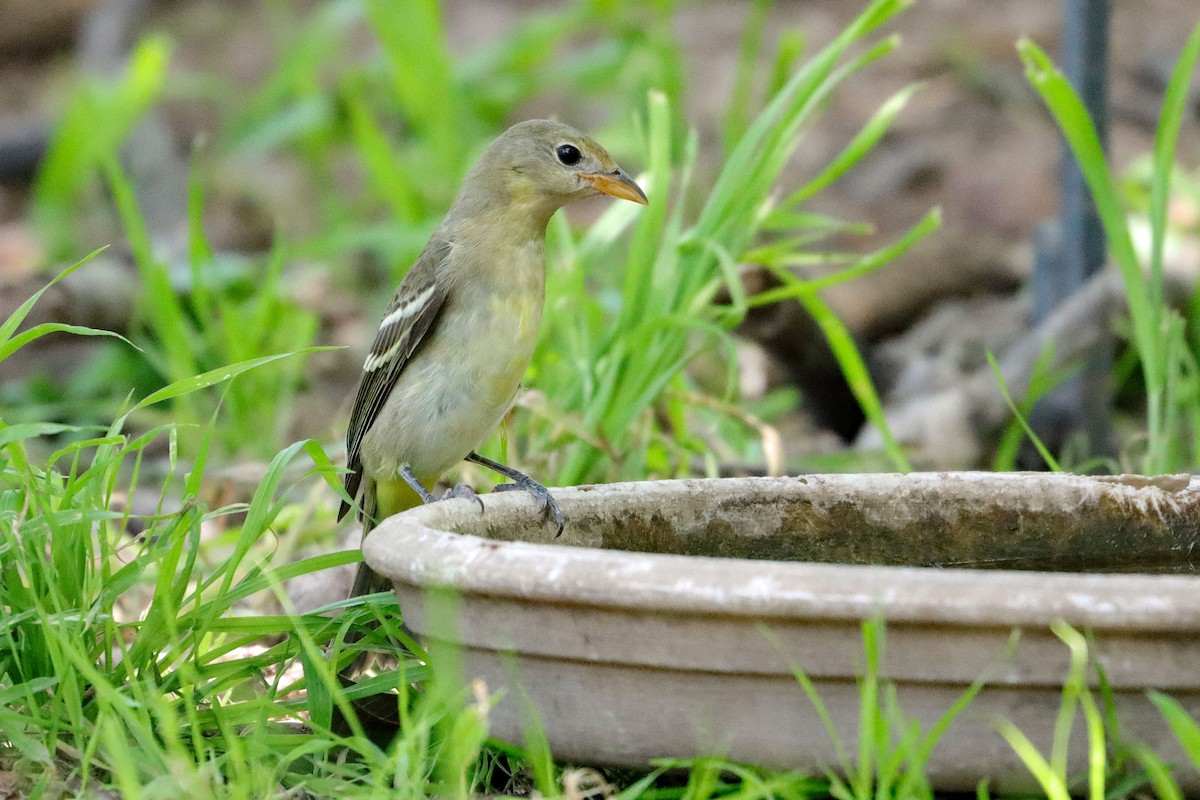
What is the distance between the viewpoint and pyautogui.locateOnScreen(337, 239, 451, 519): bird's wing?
11.6 ft

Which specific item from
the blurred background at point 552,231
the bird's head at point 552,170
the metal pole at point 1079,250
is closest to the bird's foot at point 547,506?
the blurred background at point 552,231

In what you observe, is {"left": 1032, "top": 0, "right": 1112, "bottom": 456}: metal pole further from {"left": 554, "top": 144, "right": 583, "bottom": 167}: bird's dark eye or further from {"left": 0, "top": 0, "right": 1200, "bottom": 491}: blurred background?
{"left": 554, "top": 144, "right": 583, "bottom": 167}: bird's dark eye

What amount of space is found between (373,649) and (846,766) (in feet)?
3.33

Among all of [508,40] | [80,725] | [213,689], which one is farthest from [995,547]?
[508,40]

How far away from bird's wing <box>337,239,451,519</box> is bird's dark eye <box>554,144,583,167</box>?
37 centimetres

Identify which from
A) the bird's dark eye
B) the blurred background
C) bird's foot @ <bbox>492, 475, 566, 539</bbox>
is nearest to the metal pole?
the blurred background

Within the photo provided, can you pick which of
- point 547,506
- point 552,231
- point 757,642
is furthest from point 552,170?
point 757,642

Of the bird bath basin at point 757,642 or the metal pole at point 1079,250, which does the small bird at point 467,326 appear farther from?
the metal pole at point 1079,250

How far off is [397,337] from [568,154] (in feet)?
2.12

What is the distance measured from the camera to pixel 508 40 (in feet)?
26.5

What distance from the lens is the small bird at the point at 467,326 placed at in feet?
11.2

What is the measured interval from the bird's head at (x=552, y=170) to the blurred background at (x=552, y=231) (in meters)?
0.47

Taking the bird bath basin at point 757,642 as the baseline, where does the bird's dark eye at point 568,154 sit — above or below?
above

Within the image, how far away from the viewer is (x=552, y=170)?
3697 mm
